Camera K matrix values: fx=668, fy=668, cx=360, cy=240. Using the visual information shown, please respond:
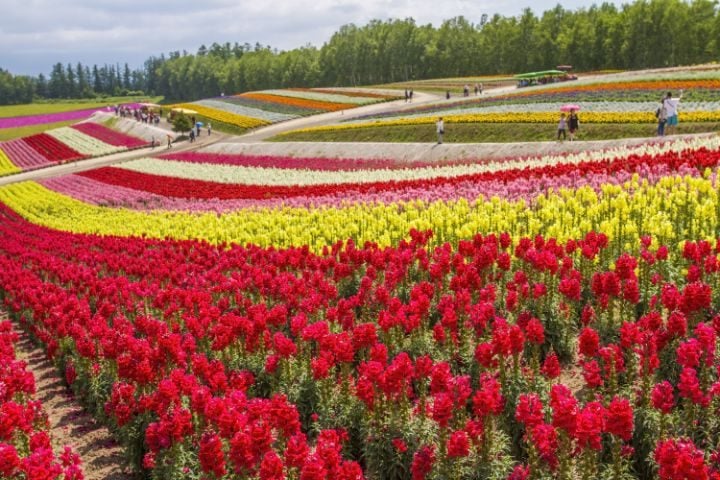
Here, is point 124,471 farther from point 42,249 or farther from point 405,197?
point 42,249

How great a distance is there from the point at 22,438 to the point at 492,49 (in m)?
106

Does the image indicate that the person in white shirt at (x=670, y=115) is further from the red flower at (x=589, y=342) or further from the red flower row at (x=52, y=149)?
the red flower row at (x=52, y=149)

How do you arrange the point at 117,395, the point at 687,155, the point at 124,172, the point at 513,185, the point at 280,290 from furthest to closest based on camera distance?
the point at 124,172 → the point at 513,185 → the point at 687,155 → the point at 280,290 → the point at 117,395

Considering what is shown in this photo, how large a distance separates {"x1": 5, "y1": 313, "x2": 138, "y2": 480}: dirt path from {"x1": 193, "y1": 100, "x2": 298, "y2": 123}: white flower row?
5867 centimetres

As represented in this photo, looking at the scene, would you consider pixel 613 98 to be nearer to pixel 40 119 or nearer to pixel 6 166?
pixel 6 166

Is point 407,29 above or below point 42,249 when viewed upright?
above

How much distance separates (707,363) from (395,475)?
9.53ft

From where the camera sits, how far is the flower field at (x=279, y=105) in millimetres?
69375

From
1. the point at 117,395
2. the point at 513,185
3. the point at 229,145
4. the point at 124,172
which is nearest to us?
the point at 117,395

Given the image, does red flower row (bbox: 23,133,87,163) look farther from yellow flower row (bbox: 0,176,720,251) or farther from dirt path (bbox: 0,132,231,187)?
yellow flower row (bbox: 0,176,720,251)

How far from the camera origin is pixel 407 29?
122 meters

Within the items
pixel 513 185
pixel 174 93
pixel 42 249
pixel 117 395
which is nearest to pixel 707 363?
pixel 117 395

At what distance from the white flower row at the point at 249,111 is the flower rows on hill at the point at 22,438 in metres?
61.1

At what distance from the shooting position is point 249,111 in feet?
249
